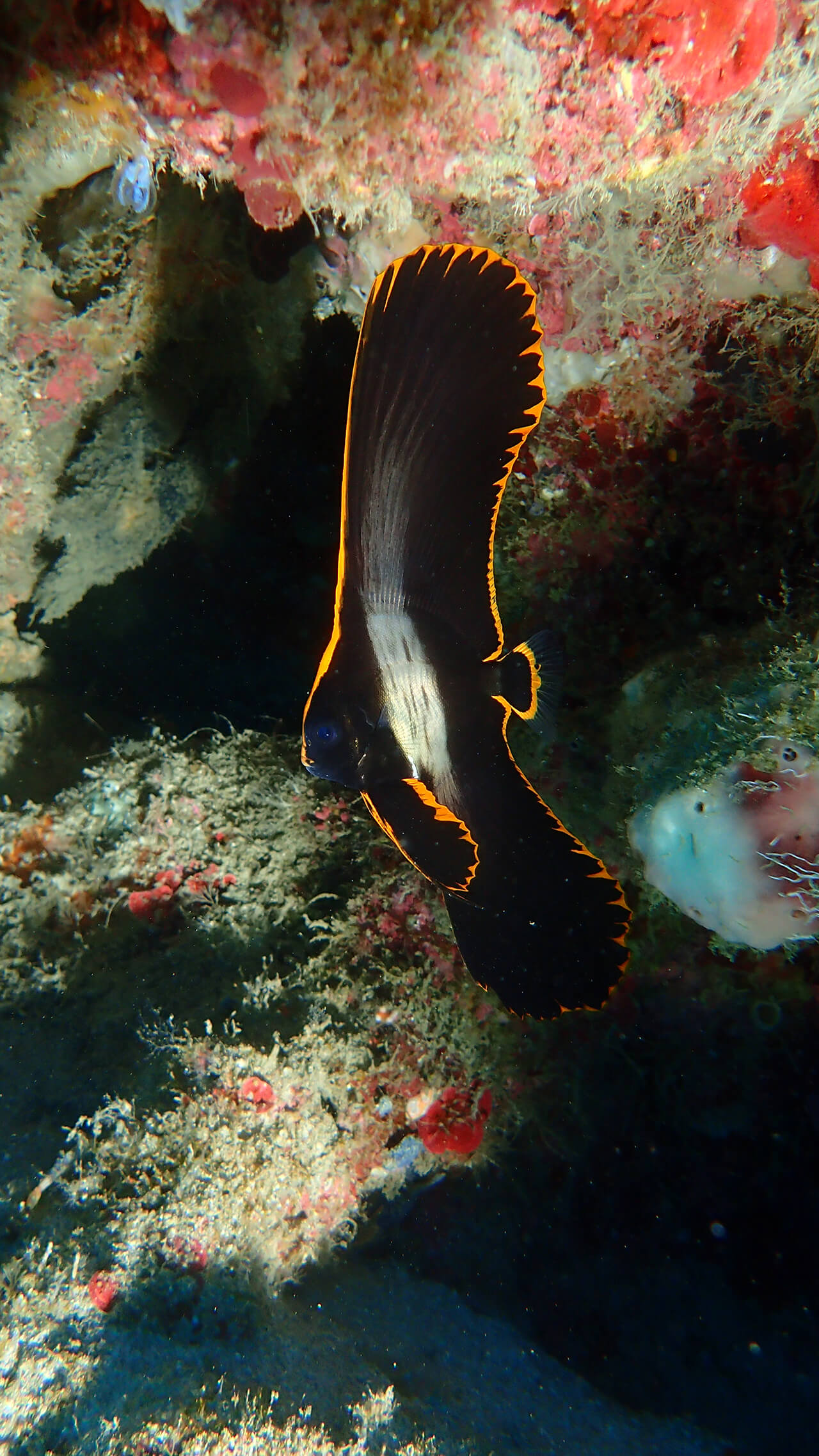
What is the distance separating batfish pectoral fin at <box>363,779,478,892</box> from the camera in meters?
1.55

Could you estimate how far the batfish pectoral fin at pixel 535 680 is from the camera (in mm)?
1937

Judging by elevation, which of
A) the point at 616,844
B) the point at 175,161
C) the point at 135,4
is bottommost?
the point at 616,844

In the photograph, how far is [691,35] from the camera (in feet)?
4.69

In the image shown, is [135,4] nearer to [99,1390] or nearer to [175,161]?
[175,161]

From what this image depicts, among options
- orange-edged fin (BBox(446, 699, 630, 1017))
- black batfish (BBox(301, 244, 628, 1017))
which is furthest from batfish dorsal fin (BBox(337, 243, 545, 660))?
orange-edged fin (BBox(446, 699, 630, 1017))

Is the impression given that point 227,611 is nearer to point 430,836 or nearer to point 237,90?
point 237,90

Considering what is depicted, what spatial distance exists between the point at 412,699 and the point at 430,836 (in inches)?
17.7

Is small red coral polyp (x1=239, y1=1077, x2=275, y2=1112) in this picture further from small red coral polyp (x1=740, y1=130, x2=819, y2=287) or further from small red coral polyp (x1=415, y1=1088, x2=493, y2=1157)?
small red coral polyp (x1=740, y1=130, x2=819, y2=287)

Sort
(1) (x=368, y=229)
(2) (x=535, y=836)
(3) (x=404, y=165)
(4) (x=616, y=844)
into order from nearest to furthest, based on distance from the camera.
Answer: (3) (x=404, y=165), (2) (x=535, y=836), (1) (x=368, y=229), (4) (x=616, y=844)

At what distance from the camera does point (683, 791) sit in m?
1.92

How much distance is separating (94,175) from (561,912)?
10.4 feet

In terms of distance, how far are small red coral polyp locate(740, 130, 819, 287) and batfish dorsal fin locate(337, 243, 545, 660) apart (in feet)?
2.84

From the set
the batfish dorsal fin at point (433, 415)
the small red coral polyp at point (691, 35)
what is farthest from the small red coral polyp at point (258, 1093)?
the small red coral polyp at point (691, 35)

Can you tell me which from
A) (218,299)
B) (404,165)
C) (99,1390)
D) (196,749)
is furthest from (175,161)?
(99,1390)
